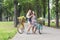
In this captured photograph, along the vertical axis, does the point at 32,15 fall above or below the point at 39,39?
above

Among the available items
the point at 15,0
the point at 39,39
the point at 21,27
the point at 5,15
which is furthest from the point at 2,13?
the point at 39,39

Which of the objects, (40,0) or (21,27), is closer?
(21,27)

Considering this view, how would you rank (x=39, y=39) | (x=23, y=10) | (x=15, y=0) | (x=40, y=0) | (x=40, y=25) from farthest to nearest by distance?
1. (x=23, y=10)
2. (x=40, y=0)
3. (x=15, y=0)
4. (x=40, y=25)
5. (x=39, y=39)

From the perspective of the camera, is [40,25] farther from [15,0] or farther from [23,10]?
[23,10]

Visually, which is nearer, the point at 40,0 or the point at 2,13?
the point at 40,0

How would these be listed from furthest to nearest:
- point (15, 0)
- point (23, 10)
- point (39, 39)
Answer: point (23, 10) → point (15, 0) → point (39, 39)

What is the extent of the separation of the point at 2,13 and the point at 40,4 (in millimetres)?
36987

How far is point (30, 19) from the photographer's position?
1867cm

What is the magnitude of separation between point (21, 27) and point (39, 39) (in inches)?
192

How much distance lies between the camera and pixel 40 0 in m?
39.5

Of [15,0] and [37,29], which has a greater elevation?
[15,0]

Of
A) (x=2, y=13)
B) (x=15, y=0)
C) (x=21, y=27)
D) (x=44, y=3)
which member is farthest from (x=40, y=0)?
(x=2, y=13)

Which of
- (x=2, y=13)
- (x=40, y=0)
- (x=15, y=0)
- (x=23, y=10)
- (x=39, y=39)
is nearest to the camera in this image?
(x=39, y=39)

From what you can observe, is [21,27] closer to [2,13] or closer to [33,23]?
[33,23]
